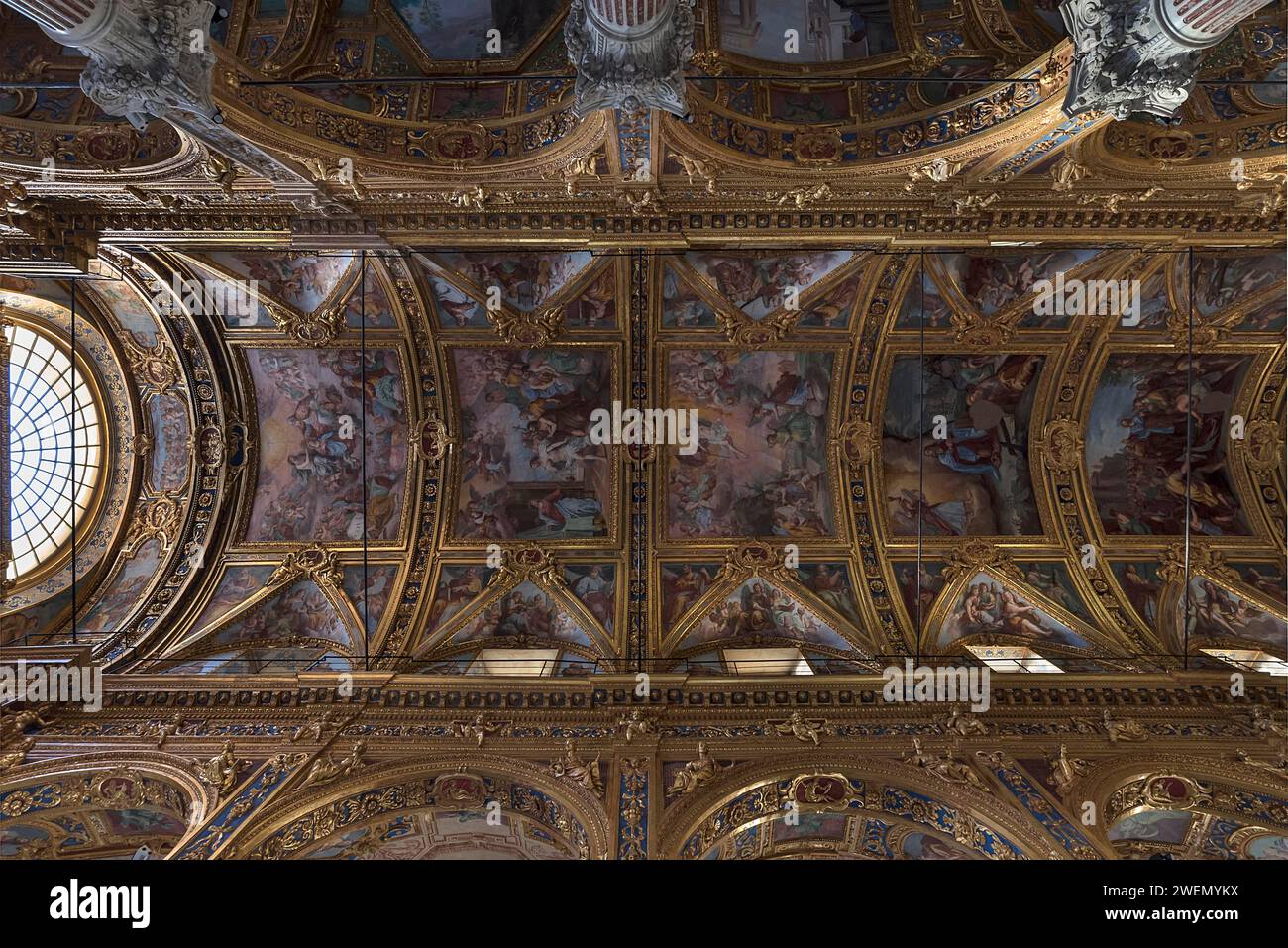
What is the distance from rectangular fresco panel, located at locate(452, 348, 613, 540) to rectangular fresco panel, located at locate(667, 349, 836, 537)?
5.24ft

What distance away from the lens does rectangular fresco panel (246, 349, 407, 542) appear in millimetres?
14539

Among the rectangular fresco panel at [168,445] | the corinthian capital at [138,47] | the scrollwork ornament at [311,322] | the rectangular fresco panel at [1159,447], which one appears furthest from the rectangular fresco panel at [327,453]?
the rectangular fresco panel at [1159,447]

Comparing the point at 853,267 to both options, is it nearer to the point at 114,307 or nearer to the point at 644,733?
the point at 644,733

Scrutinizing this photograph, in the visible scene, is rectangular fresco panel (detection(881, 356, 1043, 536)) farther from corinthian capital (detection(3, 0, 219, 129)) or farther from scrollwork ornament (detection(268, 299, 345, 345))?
corinthian capital (detection(3, 0, 219, 129))

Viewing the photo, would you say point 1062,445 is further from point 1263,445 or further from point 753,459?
point 753,459

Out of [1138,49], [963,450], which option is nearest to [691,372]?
[963,450]

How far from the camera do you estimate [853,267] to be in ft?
43.7

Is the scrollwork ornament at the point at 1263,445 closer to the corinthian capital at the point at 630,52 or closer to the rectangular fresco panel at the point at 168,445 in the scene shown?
the corinthian capital at the point at 630,52

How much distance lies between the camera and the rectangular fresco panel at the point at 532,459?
48.1 feet

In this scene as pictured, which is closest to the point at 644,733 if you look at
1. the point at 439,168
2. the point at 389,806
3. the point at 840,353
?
the point at 389,806

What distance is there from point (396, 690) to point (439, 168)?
8.31 metres

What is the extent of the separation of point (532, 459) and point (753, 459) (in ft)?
15.0

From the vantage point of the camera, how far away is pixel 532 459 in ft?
48.9

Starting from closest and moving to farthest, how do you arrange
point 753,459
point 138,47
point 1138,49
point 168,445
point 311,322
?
point 138,47 → point 1138,49 → point 311,322 → point 168,445 → point 753,459
